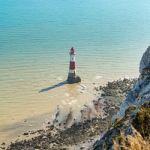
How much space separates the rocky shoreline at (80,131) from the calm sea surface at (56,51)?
3.88 ft

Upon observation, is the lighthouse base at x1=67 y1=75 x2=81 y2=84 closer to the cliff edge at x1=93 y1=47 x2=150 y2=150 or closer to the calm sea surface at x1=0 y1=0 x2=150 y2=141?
the calm sea surface at x1=0 y1=0 x2=150 y2=141

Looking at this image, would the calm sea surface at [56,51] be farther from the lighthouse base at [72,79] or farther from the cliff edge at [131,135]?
the cliff edge at [131,135]

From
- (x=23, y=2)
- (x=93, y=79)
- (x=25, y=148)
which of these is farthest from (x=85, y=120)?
(x=23, y=2)

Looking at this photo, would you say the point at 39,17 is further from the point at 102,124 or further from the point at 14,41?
the point at 102,124

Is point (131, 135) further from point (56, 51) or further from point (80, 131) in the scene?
point (56, 51)

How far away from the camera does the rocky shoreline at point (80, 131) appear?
55.7ft

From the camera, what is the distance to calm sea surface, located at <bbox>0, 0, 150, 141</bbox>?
23094 millimetres

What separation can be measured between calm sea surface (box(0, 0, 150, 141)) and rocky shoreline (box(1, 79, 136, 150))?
1.18 m

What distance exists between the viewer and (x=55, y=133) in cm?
1870

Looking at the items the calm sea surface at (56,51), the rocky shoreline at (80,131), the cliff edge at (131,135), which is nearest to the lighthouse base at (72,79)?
the calm sea surface at (56,51)

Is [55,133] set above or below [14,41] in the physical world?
below

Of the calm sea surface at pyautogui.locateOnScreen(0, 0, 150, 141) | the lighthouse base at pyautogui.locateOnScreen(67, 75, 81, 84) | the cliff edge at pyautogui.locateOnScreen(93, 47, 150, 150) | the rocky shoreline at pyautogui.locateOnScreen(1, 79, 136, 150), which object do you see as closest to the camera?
the cliff edge at pyautogui.locateOnScreen(93, 47, 150, 150)

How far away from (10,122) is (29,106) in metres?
2.18

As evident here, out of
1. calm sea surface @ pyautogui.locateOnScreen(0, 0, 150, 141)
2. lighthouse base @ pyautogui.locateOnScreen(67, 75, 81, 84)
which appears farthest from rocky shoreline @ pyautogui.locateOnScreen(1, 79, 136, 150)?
lighthouse base @ pyautogui.locateOnScreen(67, 75, 81, 84)
